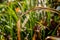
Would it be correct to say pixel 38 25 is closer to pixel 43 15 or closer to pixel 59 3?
pixel 43 15

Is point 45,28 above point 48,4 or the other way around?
the other way around

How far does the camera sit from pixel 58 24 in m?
1.45

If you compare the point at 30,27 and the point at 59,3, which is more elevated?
the point at 59,3

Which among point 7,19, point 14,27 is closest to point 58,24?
point 14,27

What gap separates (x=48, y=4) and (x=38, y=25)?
1.21ft

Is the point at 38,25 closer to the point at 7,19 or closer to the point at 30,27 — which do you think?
the point at 30,27

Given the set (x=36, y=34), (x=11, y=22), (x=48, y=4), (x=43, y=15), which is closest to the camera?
(x=36, y=34)

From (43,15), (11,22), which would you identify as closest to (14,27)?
(11,22)

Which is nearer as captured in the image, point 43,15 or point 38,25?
point 38,25

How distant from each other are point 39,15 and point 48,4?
220mm

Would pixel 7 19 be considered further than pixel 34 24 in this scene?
Yes

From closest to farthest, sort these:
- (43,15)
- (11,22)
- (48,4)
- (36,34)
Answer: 1. (36,34)
2. (11,22)
3. (43,15)
4. (48,4)

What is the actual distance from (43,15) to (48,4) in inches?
7.4

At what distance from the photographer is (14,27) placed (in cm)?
153
